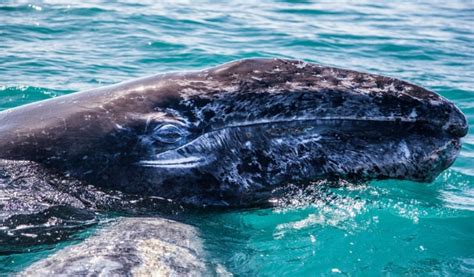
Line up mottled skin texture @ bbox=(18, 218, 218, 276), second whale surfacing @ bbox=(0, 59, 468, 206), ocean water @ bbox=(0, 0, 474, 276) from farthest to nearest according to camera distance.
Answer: ocean water @ bbox=(0, 0, 474, 276) < second whale surfacing @ bbox=(0, 59, 468, 206) < mottled skin texture @ bbox=(18, 218, 218, 276)

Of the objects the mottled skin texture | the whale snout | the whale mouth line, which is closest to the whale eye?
the whale mouth line

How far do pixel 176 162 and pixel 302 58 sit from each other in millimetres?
11420

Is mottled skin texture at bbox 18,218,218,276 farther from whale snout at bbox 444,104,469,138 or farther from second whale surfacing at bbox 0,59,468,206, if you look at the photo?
whale snout at bbox 444,104,469,138

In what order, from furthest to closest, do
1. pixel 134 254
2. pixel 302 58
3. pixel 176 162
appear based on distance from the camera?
1. pixel 302 58
2. pixel 176 162
3. pixel 134 254

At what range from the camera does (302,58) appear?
1659 centimetres

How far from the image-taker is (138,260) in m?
4.86

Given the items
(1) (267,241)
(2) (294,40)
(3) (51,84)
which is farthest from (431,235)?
(2) (294,40)

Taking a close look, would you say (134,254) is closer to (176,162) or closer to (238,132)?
(176,162)

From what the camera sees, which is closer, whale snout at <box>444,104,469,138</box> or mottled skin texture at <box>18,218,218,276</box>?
mottled skin texture at <box>18,218,218,276</box>

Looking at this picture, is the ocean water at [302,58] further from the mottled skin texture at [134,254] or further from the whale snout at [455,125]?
the whale snout at [455,125]

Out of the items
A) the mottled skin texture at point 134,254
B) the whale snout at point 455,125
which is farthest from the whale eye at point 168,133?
the whale snout at point 455,125

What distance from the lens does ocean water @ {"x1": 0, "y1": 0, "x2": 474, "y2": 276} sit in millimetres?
5973

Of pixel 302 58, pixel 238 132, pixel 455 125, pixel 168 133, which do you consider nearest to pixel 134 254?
pixel 168 133

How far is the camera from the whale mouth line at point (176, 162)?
5.57 metres
